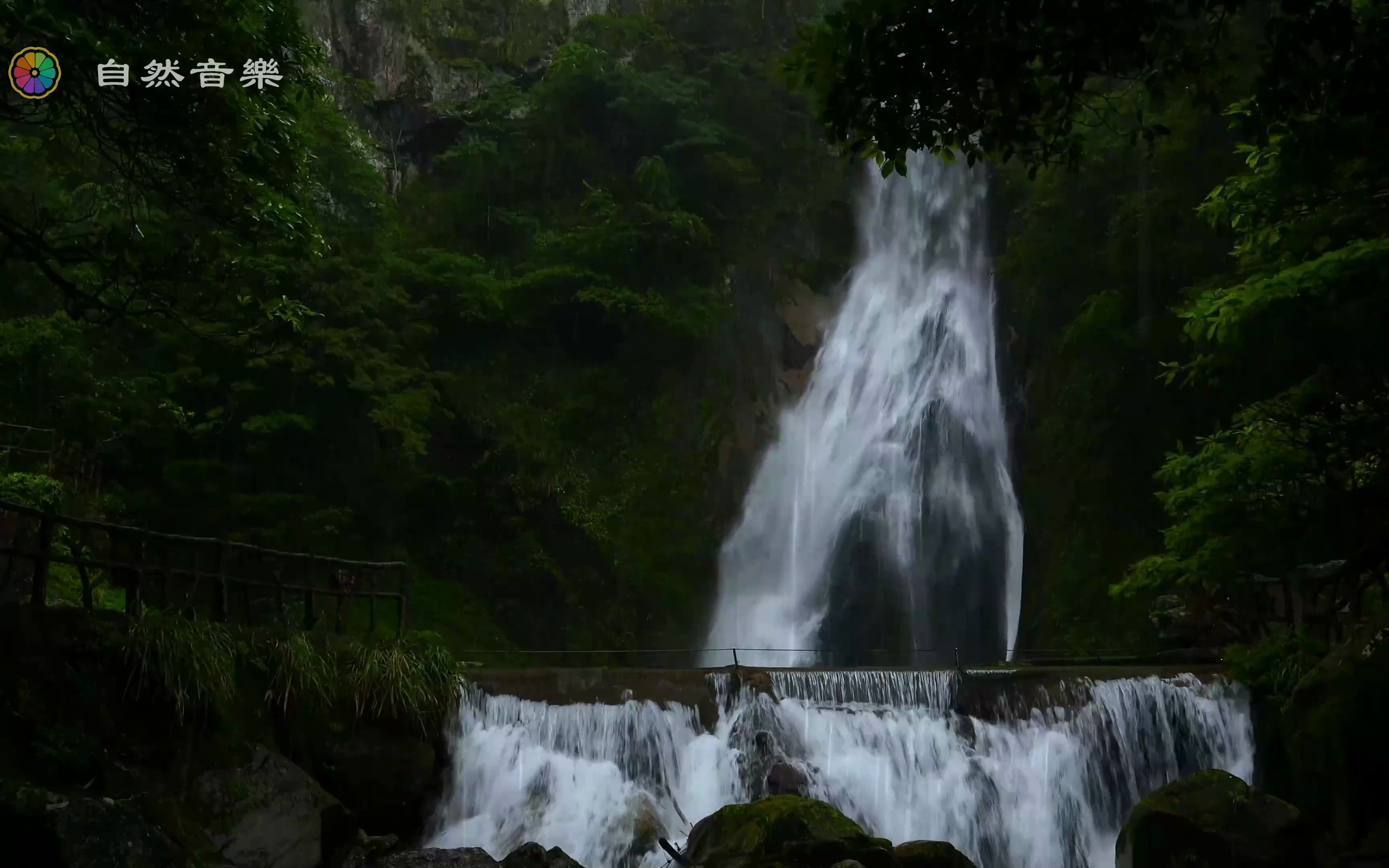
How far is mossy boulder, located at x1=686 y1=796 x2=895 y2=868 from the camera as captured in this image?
9117 mm

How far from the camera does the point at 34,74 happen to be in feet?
23.7

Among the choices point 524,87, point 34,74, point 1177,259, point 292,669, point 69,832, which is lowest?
point 69,832

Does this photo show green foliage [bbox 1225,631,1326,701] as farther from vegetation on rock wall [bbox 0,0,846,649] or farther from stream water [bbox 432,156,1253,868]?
vegetation on rock wall [bbox 0,0,846,649]

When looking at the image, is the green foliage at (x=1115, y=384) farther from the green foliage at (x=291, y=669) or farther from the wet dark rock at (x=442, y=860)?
the wet dark rock at (x=442, y=860)

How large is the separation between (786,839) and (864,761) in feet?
10.4

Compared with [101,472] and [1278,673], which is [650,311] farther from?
[1278,673]

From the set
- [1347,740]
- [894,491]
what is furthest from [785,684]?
[894,491]

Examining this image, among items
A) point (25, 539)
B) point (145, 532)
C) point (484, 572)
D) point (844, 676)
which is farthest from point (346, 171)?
point (844, 676)

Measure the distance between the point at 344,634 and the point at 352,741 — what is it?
1641 mm

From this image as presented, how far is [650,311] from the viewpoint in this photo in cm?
2158

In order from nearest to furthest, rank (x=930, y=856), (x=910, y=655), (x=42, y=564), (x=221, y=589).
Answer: (x=42, y=564) < (x=930, y=856) < (x=221, y=589) < (x=910, y=655)

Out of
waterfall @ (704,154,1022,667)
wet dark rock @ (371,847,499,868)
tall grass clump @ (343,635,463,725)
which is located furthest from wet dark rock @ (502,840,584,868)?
waterfall @ (704,154,1022,667)

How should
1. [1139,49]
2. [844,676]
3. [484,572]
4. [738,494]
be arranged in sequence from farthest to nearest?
[738,494] < [484,572] < [844,676] < [1139,49]

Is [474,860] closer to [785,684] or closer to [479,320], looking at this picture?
[785,684]
